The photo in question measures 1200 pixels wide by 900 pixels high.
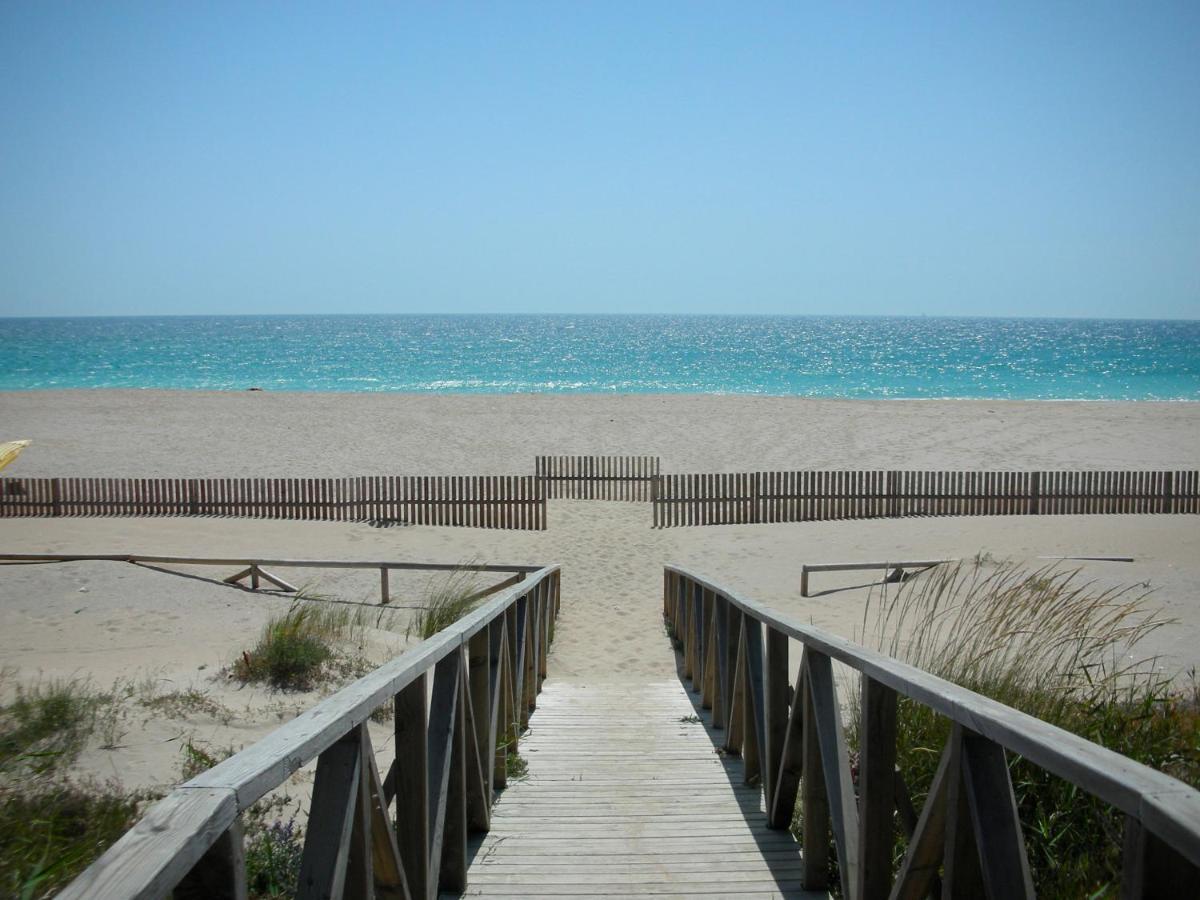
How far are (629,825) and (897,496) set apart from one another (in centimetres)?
1631

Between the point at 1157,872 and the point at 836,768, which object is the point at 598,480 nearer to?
the point at 836,768

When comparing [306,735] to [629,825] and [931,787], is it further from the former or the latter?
[629,825]

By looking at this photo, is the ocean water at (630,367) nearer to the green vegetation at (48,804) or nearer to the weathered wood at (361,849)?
the green vegetation at (48,804)

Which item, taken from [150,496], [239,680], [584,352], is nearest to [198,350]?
[584,352]

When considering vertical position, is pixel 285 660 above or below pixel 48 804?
below

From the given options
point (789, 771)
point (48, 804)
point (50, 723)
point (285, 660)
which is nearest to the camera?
point (48, 804)

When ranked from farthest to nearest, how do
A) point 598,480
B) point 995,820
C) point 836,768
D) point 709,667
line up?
point 598,480
point 709,667
point 836,768
point 995,820

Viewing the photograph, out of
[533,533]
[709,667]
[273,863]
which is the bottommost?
[533,533]

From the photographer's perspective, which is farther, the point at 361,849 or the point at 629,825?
the point at 629,825

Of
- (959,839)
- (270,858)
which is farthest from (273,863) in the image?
Answer: (959,839)

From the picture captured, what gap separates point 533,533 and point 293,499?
4.88 m

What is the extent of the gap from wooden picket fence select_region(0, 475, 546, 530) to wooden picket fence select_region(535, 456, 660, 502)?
79.3 inches

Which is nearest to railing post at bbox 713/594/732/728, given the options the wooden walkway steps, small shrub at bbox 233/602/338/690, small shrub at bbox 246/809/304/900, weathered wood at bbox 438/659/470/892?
the wooden walkway steps

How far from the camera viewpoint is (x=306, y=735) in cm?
199
